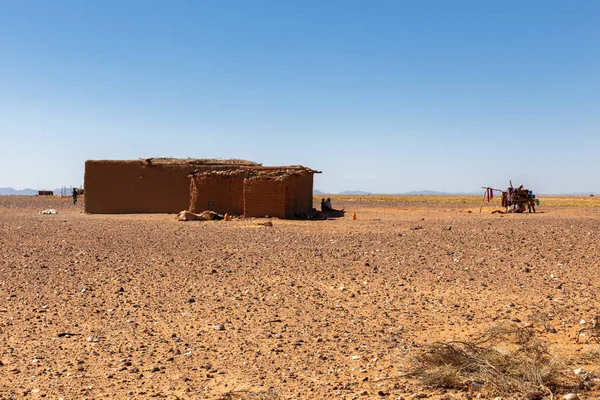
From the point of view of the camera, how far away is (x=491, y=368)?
202 inches

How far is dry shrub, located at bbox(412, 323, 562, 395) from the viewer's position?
4.84 m

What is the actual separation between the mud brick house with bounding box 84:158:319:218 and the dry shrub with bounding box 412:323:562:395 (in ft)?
72.9

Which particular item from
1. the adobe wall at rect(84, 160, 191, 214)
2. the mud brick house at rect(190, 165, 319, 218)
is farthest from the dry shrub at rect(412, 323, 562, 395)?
the adobe wall at rect(84, 160, 191, 214)

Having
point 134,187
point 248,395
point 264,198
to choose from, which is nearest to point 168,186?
point 134,187

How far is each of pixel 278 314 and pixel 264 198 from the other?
59.5 feet

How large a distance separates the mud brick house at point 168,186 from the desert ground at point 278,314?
13107 millimetres

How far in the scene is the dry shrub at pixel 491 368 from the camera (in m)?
4.84

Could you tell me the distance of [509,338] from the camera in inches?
254

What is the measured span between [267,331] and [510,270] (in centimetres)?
583

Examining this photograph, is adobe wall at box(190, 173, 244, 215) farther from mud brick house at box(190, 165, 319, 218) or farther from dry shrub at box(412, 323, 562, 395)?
dry shrub at box(412, 323, 562, 395)

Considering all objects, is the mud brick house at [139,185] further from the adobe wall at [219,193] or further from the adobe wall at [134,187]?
the adobe wall at [219,193]

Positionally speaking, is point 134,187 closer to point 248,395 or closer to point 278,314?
point 278,314

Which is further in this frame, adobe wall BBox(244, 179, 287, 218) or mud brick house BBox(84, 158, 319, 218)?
mud brick house BBox(84, 158, 319, 218)

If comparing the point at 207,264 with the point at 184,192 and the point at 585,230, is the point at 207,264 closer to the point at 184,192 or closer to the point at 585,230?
the point at 585,230
